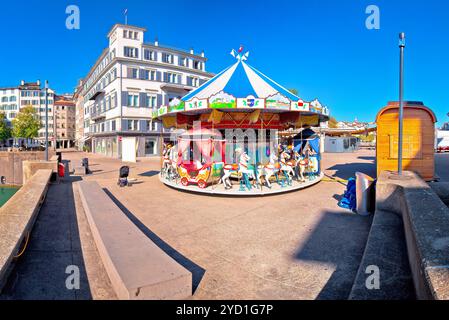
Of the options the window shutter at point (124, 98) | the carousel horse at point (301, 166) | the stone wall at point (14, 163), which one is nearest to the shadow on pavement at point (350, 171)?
the carousel horse at point (301, 166)

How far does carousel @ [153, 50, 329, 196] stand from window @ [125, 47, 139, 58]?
83.8 ft

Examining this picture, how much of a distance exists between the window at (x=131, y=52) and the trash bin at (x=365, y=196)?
37.0 m

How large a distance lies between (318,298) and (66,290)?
347 centimetres

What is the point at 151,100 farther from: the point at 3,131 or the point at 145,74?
the point at 3,131

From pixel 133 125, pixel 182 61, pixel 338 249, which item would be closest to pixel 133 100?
pixel 133 125

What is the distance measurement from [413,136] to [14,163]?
2833 cm

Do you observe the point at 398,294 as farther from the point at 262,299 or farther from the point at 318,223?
the point at 318,223

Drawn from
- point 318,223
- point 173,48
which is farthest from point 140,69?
point 318,223

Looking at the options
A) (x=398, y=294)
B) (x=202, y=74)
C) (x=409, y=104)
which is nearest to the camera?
(x=398, y=294)

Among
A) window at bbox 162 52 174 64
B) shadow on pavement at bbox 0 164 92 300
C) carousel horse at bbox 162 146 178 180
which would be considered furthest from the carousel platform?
window at bbox 162 52 174 64

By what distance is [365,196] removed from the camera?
802cm

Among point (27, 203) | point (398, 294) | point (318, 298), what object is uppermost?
point (27, 203)

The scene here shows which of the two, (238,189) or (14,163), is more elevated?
(14,163)
